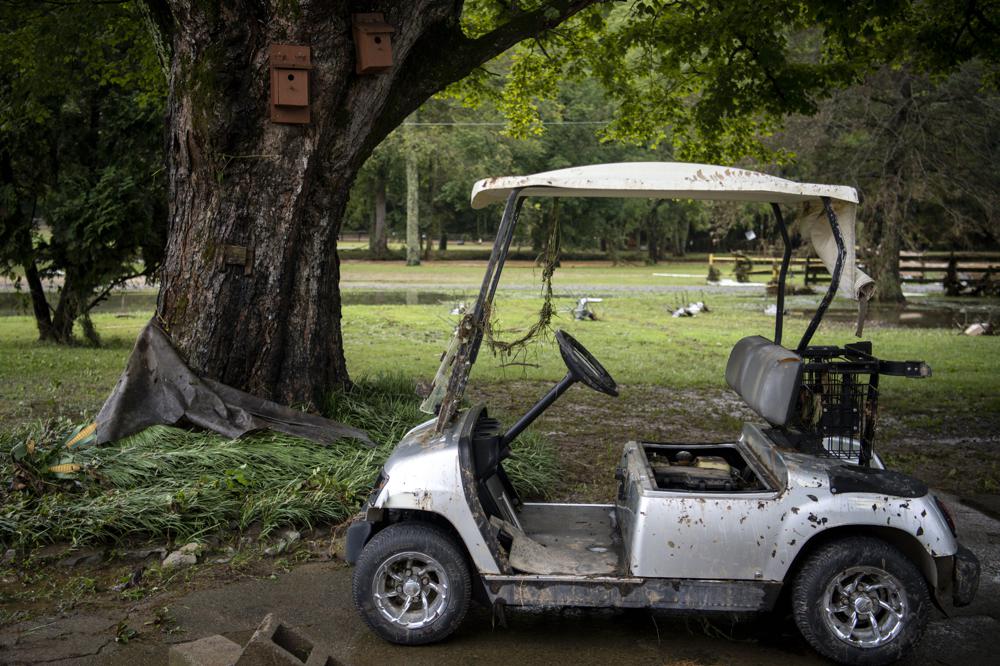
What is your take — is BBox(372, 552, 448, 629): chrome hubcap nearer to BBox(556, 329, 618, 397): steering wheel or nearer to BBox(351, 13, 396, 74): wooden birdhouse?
BBox(556, 329, 618, 397): steering wheel

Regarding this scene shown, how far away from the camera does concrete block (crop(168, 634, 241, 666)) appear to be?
3881 mm

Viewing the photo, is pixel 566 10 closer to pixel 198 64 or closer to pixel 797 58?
pixel 198 64

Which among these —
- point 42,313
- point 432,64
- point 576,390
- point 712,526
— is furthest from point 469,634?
point 42,313

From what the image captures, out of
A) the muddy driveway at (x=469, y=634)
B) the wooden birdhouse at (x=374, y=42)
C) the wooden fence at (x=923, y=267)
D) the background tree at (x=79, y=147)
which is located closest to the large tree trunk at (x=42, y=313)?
the background tree at (x=79, y=147)

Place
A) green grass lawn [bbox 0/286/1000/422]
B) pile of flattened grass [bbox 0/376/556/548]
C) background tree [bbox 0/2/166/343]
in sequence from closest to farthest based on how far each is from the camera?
1. pile of flattened grass [bbox 0/376/556/548]
2. green grass lawn [bbox 0/286/1000/422]
3. background tree [bbox 0/2/166/343]

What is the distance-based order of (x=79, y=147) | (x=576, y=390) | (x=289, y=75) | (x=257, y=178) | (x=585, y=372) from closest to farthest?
(x=585, y=372) → (x=289, y=75) → (x=257, y=178) → (x=576, y=390) → (x=79, y=147)

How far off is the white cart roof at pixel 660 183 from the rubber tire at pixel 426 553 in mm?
1724

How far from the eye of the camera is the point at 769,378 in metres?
4.61

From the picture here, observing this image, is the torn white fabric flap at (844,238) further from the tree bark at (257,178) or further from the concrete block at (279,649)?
the tree bark at (257,178)

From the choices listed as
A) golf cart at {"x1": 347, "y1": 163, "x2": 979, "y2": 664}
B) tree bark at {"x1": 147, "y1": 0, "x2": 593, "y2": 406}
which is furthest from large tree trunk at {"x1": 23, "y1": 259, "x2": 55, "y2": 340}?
golf cart at {"x1": 347, "y1": 163, "x2": 979, "y2": 664}

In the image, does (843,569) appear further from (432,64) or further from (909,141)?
(909,141)

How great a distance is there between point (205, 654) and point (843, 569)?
2794mm

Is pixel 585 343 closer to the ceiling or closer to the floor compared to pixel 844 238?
closer to the floor

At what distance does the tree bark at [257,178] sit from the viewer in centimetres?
717
